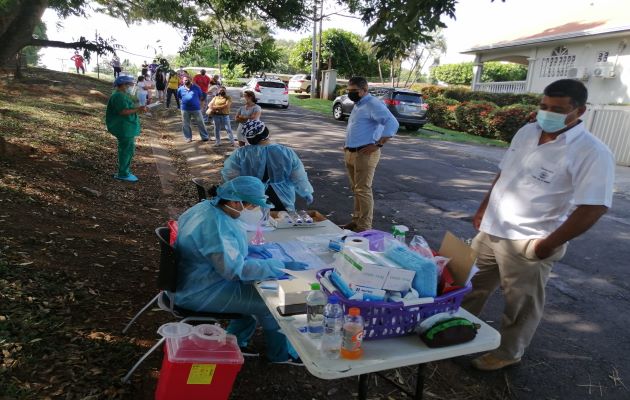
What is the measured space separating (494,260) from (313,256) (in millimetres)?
1257

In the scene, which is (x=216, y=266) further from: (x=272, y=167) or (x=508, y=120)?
(x=508, y=120)

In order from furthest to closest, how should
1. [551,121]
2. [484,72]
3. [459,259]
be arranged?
[484,72], [551,121], [459,259]

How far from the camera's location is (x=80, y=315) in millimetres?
3387

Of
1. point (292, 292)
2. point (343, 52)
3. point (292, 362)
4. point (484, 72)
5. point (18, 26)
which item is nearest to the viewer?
point (292, 292)

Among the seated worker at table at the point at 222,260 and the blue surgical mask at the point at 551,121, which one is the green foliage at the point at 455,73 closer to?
the blue surgical mask at the point at 551,121

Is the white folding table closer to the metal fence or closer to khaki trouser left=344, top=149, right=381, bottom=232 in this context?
khaki trouser left=344, top=149, right=381, bottom=232

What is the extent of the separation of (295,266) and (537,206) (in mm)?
1532

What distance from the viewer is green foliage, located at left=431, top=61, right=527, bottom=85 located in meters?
31.7

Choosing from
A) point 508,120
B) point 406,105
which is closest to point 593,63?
point 508,120

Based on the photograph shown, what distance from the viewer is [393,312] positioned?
198cm

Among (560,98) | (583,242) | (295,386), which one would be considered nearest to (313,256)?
(295,386)

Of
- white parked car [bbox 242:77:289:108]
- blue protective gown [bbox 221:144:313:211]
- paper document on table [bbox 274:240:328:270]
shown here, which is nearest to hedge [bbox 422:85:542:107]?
white parked car [bbox 242:77:289:108]

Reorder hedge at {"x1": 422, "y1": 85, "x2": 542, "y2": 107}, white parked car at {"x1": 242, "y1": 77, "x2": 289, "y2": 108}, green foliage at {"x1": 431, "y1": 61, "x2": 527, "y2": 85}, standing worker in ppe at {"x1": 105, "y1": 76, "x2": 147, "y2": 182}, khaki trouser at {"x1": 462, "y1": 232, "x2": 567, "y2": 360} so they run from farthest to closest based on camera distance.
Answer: green foliage at {"x1": 431, "y1": 61, "x2": 527, "y2": 85} < white parked car at {"x1": 242, "y1": 77, "x2": 289, "y2": 108} < hedge at {"x1": 422, "y1": 85, "x2": 542, "y2": 107} < standing worker in ppe at {"x1": 105, "y1": 76, "x2": 147, "y2": 182} < khaki trouser at {"x1": 462, "y1": 232, "x2": 567, "y2": 360}

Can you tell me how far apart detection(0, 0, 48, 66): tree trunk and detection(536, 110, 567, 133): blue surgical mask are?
552 centimetres
